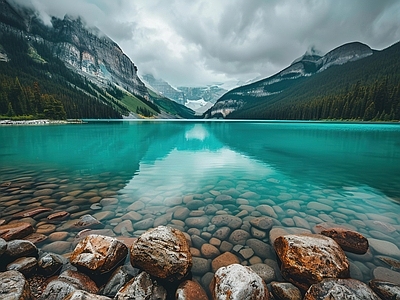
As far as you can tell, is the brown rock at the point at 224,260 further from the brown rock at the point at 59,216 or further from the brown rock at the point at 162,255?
the brown rock at the point at 59,216

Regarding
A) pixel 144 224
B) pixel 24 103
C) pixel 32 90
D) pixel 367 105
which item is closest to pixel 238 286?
pixel 144 224

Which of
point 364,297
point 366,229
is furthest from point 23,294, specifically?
point 366,229

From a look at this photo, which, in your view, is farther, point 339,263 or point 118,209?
point 118,209

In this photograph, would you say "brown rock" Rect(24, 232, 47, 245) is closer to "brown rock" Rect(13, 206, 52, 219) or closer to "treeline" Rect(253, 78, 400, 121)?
"brown rock" Rect(13, 206, 52, 219)

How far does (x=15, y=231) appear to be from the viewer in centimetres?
636

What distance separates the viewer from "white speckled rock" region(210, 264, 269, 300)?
12.4ft

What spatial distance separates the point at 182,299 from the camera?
4.12m

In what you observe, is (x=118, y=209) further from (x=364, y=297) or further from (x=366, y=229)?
(x=366, y=229)

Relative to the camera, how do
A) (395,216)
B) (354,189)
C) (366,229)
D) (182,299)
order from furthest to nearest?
(354,189)
(395,216)
(366,229)
(182,299)

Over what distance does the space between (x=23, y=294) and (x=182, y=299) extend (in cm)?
293

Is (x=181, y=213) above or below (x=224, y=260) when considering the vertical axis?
below

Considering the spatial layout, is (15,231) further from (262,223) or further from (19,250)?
(262,223)

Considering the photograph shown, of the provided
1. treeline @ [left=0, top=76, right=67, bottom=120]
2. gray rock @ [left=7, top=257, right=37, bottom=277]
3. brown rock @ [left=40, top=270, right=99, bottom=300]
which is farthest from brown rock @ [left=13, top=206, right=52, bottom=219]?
treeline @ [left=0, top=76, right=67, bottom=120]

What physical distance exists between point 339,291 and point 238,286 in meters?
1.89
